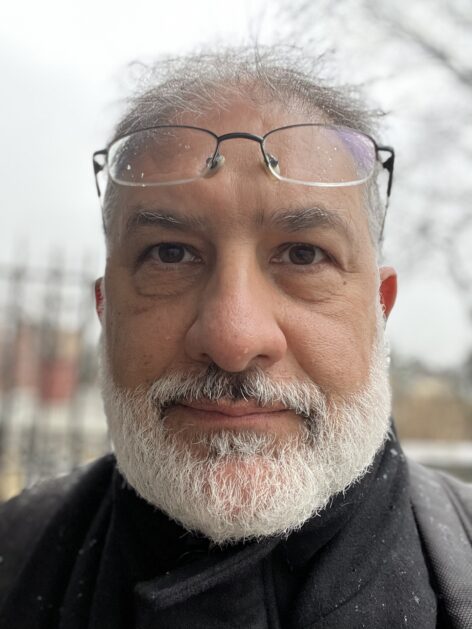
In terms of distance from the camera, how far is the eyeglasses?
1.35 m

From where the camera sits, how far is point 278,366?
1.27 metres

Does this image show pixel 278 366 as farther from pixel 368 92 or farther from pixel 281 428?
pixel 368 92

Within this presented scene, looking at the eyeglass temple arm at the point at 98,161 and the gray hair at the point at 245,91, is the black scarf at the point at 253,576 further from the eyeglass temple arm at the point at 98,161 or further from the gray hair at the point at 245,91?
the eyeglass temple arm at the point at 98,161

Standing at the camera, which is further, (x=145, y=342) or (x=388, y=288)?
(x=388, y=288)

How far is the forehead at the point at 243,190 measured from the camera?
1.30m

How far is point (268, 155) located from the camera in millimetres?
1331

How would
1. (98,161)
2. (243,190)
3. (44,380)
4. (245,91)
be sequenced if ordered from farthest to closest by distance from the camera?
(44,380)
(98,161)
(245,91)
(243,190)

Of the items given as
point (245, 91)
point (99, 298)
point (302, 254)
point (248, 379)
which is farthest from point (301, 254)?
point (99, 298)

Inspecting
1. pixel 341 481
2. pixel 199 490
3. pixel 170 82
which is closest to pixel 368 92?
pixel 170 82

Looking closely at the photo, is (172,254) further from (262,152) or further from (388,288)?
(388,288)

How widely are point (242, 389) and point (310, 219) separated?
1.46 ft

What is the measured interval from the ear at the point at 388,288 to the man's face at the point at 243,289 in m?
0.24

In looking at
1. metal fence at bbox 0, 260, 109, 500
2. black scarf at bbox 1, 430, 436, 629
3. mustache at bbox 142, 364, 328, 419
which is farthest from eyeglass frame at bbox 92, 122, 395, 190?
metal fence at bbox 0, 260, 109, 500

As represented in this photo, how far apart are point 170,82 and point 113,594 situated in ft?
4.56
